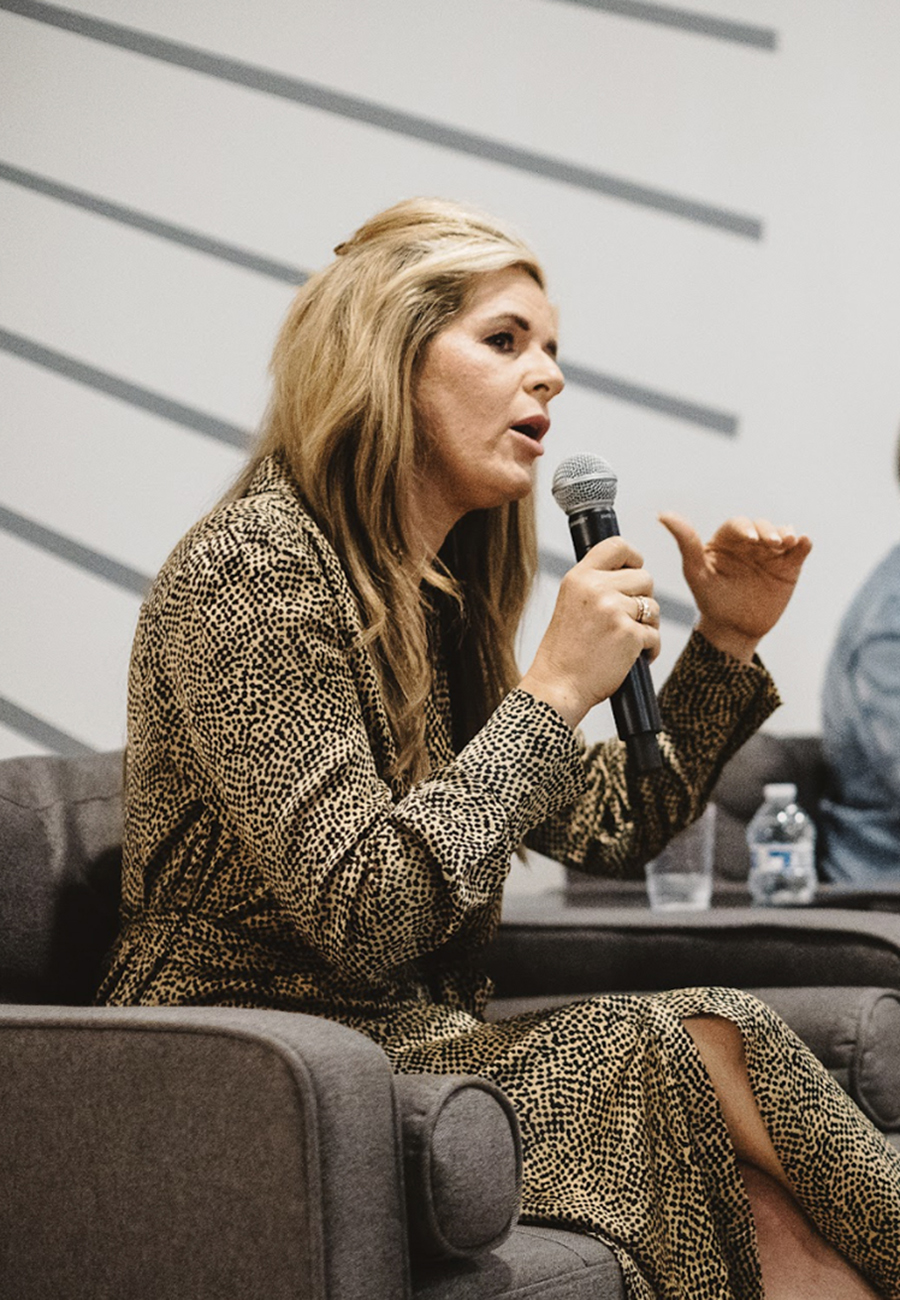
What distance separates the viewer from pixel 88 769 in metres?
1.75

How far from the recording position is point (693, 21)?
3.01 meters

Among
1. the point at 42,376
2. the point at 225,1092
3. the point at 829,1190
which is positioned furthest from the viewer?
the point at 42,376

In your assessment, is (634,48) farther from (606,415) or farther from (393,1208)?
(393,1208)

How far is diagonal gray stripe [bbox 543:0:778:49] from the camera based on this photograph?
2930 millimetres

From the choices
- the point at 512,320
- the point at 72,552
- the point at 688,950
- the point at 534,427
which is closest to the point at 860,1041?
the point at 688,950

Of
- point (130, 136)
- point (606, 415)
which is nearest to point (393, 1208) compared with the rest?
point (130, 136)

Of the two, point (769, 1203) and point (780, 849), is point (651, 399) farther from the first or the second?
point (769, 1203)

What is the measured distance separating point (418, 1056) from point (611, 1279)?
0.27m

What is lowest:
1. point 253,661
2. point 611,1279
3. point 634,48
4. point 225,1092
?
point 611,1279

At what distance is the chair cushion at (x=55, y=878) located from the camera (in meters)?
1.52

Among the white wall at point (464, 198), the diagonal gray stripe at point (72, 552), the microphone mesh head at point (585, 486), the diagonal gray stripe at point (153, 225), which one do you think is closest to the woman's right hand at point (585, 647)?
the microphone mesh head at point (585, 486)

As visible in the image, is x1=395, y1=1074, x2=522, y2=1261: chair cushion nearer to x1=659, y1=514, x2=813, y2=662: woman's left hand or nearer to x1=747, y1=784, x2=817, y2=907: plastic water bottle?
x1=659, y1=514, x2=813, y2=662: woman's left hand

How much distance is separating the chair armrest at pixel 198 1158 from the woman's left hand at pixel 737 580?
2.92ft

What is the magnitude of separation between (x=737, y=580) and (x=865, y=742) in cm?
106
